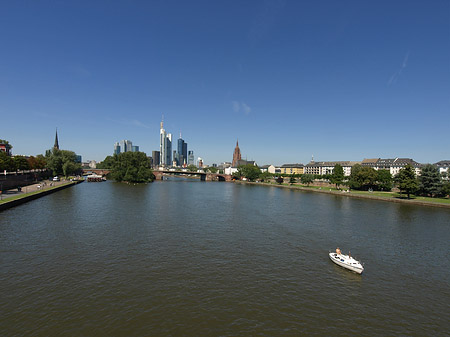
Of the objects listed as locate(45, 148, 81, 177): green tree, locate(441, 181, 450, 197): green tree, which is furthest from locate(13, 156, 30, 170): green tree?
locate(441, 181, 450, 197): green tree

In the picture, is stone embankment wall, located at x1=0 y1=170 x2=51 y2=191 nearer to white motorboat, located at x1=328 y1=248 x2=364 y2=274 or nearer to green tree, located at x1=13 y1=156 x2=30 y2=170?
green tree, located at x1=13 y1=156 x2=30 y2=170

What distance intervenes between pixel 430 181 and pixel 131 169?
136m

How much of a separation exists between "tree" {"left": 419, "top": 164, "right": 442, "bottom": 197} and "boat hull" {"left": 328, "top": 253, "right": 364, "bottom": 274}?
82.8 meters

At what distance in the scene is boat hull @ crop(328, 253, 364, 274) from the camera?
2404 cm

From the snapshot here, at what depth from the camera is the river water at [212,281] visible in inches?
621

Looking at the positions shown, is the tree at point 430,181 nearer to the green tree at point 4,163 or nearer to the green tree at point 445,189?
the green tree at point 445,189

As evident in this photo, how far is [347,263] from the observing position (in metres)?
24.8

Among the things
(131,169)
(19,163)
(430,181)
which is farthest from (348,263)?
(19,163)

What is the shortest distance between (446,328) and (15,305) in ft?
101

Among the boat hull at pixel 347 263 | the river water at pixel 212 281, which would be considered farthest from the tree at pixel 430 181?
the boat hull at pixel 347 263

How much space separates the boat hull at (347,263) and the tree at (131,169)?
4778 inches

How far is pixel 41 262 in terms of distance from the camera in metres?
23.7

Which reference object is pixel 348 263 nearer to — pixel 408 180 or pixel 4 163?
pixel 408 180

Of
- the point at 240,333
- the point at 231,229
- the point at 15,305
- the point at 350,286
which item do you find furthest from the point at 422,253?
the point at 15,305
